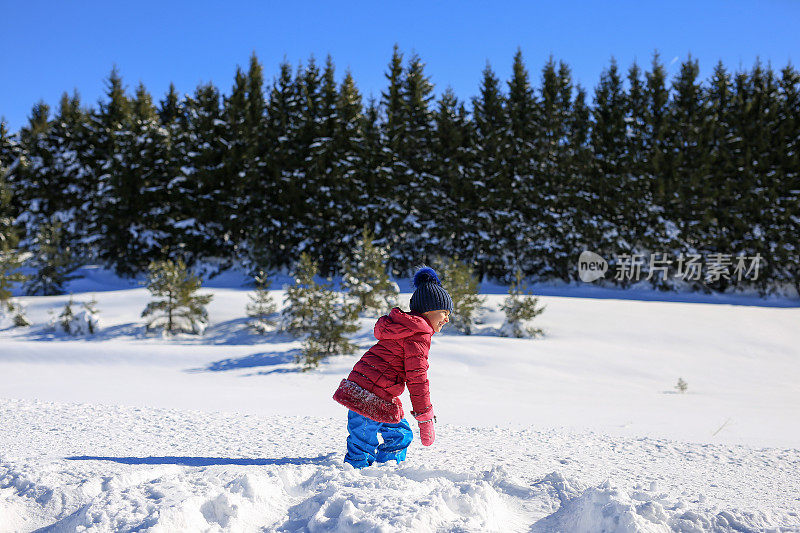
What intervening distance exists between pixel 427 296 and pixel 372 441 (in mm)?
922

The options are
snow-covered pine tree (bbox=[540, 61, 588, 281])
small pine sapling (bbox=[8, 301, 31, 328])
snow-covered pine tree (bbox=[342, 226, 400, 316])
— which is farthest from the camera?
snow-covered pine tree (bbox=[540, 61, 588, 281])

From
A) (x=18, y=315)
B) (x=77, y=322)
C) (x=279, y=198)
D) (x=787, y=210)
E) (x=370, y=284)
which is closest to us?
(x=77, y=322)

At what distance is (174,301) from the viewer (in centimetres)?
933

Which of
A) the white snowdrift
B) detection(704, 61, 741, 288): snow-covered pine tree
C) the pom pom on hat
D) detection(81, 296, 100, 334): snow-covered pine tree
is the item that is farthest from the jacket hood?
detection(704, 61, 741, 288): snow-covered pine tree

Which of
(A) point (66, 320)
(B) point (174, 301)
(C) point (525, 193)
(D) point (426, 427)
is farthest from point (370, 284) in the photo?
(C) point (525, 193)

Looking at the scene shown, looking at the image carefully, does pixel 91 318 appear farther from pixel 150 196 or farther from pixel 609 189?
pixel 609 189

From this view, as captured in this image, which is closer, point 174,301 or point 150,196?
point 174,301

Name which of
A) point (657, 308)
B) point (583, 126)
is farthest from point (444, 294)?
point (583, 126)

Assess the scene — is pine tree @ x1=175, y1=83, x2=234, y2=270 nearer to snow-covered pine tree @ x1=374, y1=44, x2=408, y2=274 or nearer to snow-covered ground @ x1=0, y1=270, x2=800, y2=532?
snow-covered pine tree @ x1=374, y1=44, x2=408, y2=274

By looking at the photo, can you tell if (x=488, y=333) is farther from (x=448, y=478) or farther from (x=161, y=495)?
(x=161, y=495)

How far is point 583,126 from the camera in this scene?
54.3ft

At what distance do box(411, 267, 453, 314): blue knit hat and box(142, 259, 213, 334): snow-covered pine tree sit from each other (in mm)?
7395

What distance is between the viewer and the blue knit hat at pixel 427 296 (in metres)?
2.94

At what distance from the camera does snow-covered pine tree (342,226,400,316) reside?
9.69 metres
